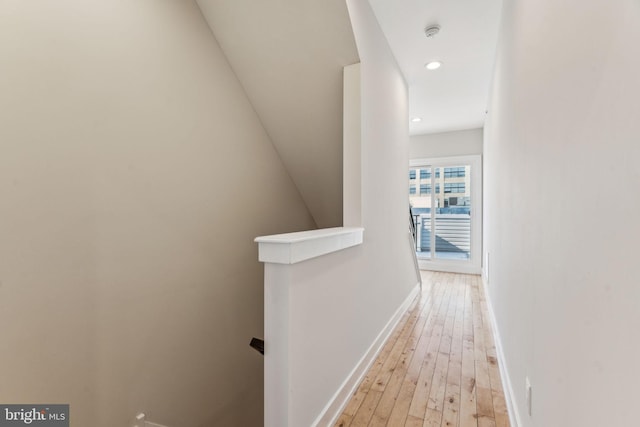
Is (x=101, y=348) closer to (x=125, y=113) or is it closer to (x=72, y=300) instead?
(x=72, y=300)

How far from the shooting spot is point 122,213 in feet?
5.37

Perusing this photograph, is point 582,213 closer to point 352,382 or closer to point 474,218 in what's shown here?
point 352,382

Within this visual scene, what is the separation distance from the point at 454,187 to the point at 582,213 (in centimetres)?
514

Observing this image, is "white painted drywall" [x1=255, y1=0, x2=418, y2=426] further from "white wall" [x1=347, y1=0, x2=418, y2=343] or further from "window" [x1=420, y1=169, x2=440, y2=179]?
"window" [x1=420, y1=169, x2=440, y2=179]

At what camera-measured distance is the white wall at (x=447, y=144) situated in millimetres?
5246

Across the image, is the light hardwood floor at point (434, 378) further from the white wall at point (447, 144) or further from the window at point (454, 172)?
the white wall at point (447, 144)

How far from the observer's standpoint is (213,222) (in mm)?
2246

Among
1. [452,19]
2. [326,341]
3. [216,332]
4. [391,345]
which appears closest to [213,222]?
[216,332]

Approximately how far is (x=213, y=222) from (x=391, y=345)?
1788 mm

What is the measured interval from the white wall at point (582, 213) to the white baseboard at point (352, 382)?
A: 0.89 m

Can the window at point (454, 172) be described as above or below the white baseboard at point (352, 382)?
above

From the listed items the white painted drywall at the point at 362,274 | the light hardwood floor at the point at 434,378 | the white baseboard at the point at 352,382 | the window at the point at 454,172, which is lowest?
the light hardwood floor at the point at 434,378

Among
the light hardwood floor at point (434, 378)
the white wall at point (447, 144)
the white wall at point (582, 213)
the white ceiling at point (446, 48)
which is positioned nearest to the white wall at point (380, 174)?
the white ceiling at point (446, 48)

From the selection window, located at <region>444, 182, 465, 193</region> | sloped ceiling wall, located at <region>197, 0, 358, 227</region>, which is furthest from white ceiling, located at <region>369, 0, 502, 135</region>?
window, located at <region>444, 182, 465, 193</region>
